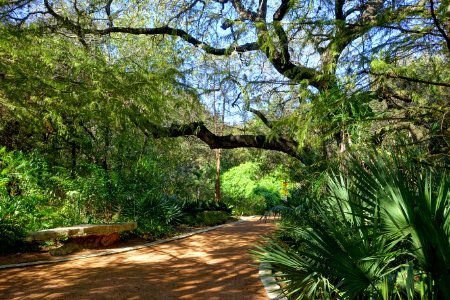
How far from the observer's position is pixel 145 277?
19.5ft

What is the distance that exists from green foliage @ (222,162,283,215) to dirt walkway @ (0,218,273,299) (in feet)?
41.7

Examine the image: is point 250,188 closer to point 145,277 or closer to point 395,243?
point 145,277

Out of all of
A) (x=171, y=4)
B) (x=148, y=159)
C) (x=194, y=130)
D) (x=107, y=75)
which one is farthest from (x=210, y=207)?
(x=107, y=75)

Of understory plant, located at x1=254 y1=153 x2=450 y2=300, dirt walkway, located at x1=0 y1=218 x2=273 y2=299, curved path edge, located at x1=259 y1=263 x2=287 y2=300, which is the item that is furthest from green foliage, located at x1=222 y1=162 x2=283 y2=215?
understory plant, located at x1=254 y1=153 x2=450 y2=300

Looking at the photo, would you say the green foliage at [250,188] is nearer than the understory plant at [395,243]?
No

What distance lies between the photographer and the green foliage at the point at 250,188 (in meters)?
21.0

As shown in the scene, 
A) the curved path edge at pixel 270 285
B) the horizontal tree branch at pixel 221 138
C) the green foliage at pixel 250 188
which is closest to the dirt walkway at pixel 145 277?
the curved path edge at pixel 270 285

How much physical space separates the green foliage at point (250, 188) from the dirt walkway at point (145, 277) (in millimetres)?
12701

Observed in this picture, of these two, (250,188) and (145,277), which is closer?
(145,277)

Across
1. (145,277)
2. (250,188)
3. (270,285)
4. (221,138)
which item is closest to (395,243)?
(270,285)

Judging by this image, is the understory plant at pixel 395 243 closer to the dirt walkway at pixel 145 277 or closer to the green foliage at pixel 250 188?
the dirt walkway at pixel 145 277

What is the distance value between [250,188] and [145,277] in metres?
16.5

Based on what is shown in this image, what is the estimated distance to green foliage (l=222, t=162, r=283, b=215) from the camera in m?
21.0

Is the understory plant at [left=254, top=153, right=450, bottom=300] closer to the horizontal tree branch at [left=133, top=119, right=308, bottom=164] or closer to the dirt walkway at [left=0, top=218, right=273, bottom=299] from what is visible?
the dirt walkway at [left=0, top=218, right=273, bottom=299]
